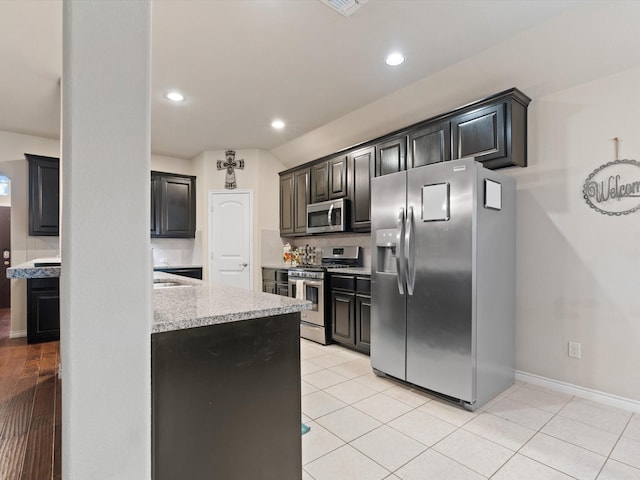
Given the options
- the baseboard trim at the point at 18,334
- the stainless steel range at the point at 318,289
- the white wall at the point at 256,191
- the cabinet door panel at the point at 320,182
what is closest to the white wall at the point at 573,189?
the cabinet door panel at the point at 320,182

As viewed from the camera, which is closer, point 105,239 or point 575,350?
point 105,239

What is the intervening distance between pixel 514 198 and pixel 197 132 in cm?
400

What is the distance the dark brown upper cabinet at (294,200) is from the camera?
5057 millimetres

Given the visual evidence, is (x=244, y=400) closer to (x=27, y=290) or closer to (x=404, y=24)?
(x=404, y=24)

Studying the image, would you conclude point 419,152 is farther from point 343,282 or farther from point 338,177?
point 343,282

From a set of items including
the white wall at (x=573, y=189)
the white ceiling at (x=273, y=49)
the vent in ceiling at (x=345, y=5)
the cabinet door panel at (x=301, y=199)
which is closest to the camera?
the vent in ceiling at (x=345, y=5)

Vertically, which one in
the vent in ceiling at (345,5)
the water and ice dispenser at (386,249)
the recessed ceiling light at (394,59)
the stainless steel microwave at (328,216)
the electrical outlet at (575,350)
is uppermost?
the vent in ceiling at (345,5)

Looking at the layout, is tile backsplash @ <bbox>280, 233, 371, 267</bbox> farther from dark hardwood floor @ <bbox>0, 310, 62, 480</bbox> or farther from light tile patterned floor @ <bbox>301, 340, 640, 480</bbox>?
dark hardwood floor @ <bbox>0, 310, 62, 480</bbox>

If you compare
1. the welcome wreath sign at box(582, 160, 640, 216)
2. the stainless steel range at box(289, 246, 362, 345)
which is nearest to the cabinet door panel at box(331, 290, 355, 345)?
the stainless steel range at box(289, 246, 362, 345)

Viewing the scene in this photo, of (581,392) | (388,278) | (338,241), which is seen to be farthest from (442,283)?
(338,241)

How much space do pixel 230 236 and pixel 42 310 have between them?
2582 mm

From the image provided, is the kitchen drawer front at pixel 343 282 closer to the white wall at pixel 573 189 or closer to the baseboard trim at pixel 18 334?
the white wall at pixel 573 189

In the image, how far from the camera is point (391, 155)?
369 centimetres

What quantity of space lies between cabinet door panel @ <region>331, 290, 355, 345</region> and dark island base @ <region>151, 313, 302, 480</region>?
2.37 m
